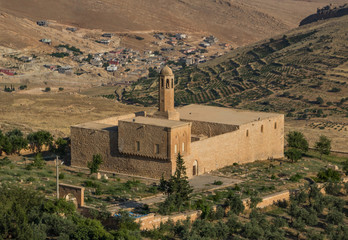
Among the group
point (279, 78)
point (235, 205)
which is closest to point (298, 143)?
point (235, 205)

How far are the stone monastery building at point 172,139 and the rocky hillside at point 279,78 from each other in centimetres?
3068

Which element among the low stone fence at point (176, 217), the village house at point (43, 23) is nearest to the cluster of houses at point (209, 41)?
the village house at point (43, 23)

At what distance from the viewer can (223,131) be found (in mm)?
48531

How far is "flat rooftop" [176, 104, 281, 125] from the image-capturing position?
49844 millimetres

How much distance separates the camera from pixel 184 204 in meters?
36.9

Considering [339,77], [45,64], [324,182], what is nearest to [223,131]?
[324,182]

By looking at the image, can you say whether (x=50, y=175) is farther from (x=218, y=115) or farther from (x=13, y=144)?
(x=218, y=115)

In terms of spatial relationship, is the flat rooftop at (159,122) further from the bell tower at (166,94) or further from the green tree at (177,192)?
the green tree at (177,192)

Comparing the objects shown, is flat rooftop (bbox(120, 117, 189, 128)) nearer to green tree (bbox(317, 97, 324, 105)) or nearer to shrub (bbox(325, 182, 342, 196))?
shrub (bbox(325, 182, 342, 196))

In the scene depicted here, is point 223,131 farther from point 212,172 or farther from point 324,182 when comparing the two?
point 324,182

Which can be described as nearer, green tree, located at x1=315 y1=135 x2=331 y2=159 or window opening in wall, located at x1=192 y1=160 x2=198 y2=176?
window opening in wall, located at x1=192 y1=160 x2=198 y2=176

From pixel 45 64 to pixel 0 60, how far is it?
7657 millimetres

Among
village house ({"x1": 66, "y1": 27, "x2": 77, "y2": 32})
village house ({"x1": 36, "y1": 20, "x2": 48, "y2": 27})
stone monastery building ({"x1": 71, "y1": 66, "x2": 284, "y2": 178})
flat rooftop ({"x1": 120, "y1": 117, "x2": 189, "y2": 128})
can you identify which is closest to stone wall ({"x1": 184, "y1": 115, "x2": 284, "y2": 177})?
stone monastery building ({"x1": 71, "y1": 66, "x2": 284, "y2": 178})

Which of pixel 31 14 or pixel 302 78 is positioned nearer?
pixel 302 78
